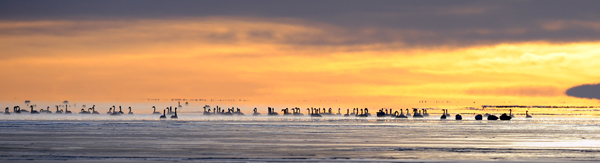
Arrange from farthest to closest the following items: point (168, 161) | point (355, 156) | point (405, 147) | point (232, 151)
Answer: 1. point (405, 147)
2. point (232, 151)
3. point (355, 156)
4. point (168, 161)

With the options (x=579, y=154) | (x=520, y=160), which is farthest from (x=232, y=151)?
(x=579, y=154)

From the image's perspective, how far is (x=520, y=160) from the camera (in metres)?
32.8

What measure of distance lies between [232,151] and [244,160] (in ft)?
18.0

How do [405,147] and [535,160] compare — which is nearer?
[535,160]

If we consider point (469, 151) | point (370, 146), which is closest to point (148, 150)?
point (370, 146)

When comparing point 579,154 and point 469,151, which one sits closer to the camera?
point 579,154

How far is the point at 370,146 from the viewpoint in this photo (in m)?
41.5

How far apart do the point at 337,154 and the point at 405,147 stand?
657 centimetres

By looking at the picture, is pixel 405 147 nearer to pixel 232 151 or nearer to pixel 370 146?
pixel 370 146

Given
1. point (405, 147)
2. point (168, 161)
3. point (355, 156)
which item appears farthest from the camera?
point (405, 147)

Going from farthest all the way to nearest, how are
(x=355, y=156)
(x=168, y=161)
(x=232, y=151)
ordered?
(x=232, y=151)
(x=355, y=156)
(x=168, y=161)

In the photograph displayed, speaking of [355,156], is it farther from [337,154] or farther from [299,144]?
[299,144]

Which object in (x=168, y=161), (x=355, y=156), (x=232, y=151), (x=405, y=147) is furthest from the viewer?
(x=405, y=147)

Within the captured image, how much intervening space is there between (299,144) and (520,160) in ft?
46.3
